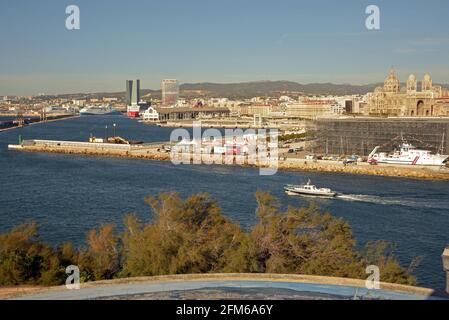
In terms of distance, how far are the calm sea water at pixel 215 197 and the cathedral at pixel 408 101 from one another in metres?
10.9

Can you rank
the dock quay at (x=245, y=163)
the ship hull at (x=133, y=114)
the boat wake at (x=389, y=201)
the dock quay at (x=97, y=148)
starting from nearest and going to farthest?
the boat wake at (x=389, y=201) < the dock quay at (x=245, y=163) < the dock quay at (x=97, y=148) < the ship hull at (x=133, y=114)

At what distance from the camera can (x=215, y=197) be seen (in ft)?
31.3

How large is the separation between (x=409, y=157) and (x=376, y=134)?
187cm

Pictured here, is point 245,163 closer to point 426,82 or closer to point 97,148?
point 97,148

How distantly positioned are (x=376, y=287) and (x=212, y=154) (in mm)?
13286

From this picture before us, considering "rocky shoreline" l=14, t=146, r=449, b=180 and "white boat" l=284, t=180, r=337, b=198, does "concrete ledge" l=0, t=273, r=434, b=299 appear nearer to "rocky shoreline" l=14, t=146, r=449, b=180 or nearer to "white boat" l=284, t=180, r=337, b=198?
"white boat" l=284, t=180, r=337, b=198

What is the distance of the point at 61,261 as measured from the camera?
13.2 feet

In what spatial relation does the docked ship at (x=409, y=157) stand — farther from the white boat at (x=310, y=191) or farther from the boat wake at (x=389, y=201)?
the boat wake at (x=389, y=201)

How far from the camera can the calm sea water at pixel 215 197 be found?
273 inches

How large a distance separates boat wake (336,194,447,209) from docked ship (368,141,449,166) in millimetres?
4107

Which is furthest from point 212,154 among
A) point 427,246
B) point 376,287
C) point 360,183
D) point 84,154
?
point 376,287

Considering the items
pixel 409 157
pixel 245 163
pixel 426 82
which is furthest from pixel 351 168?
pixel 426 82

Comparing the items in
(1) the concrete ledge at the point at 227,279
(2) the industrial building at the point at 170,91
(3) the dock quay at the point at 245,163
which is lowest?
(3) the dock quay at the point at 245,163

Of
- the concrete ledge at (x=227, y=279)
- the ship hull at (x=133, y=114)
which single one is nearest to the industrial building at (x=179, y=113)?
the ship hull at (x=133, y=114)
